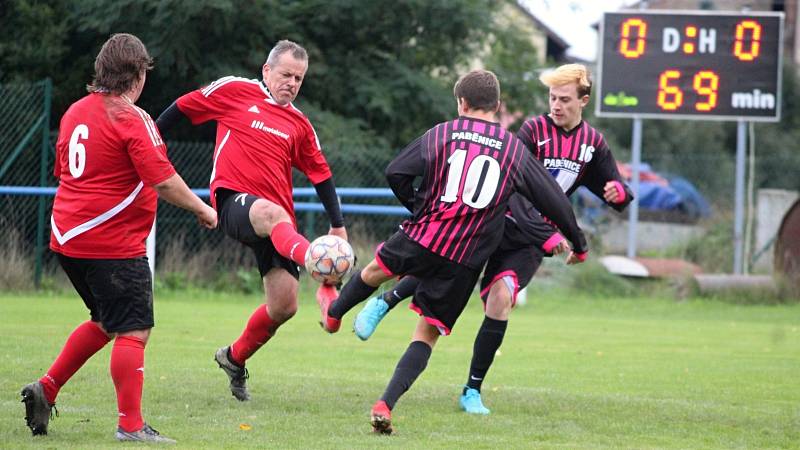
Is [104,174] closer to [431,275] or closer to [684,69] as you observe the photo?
[431,275]

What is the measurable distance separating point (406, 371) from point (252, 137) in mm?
1773

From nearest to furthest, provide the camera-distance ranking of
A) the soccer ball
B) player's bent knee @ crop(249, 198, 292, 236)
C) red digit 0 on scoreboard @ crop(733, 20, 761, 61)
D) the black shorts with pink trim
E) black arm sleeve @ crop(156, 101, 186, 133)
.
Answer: the soccer ball
player's bent knee @ crop(249, 198, 292, 236)
black arm sleeve @ crop(156, 101, 186, 133)
the black shorts with pink trim
red digit 0 on scoreboard @ crop(733, 20, 761, 61)

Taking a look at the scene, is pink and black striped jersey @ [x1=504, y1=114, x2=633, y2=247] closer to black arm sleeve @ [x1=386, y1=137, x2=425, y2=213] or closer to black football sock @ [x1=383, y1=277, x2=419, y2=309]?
black football sock @ [x1=383, y1=277, x2=419, y2=309]

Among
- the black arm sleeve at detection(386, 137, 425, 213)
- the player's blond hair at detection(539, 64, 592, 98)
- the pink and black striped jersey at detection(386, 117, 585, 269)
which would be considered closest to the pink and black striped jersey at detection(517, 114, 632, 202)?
the player's blond hair at detection(539, 64, 592, 98)

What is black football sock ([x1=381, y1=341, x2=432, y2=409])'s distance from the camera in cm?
628

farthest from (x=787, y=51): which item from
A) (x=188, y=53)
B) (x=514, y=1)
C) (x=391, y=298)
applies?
(x=391, y=298)

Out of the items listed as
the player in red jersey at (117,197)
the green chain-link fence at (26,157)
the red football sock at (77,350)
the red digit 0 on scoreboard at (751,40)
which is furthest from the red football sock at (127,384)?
the red digit 0 on scoreboard at (751,40)

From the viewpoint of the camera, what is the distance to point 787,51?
162 ft

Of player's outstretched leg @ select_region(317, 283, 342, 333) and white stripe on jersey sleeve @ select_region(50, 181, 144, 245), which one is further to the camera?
player's outstretched leg @ select_region(317, 283, 342, 333)

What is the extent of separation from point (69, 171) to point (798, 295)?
14.1 meters

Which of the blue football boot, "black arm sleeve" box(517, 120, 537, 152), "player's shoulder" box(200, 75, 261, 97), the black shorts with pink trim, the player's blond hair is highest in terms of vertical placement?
the player's blond hair

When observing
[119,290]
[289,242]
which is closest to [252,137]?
[289,242]

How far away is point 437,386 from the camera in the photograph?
8375 millimetres

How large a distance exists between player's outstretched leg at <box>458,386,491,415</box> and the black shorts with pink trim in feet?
2.06
